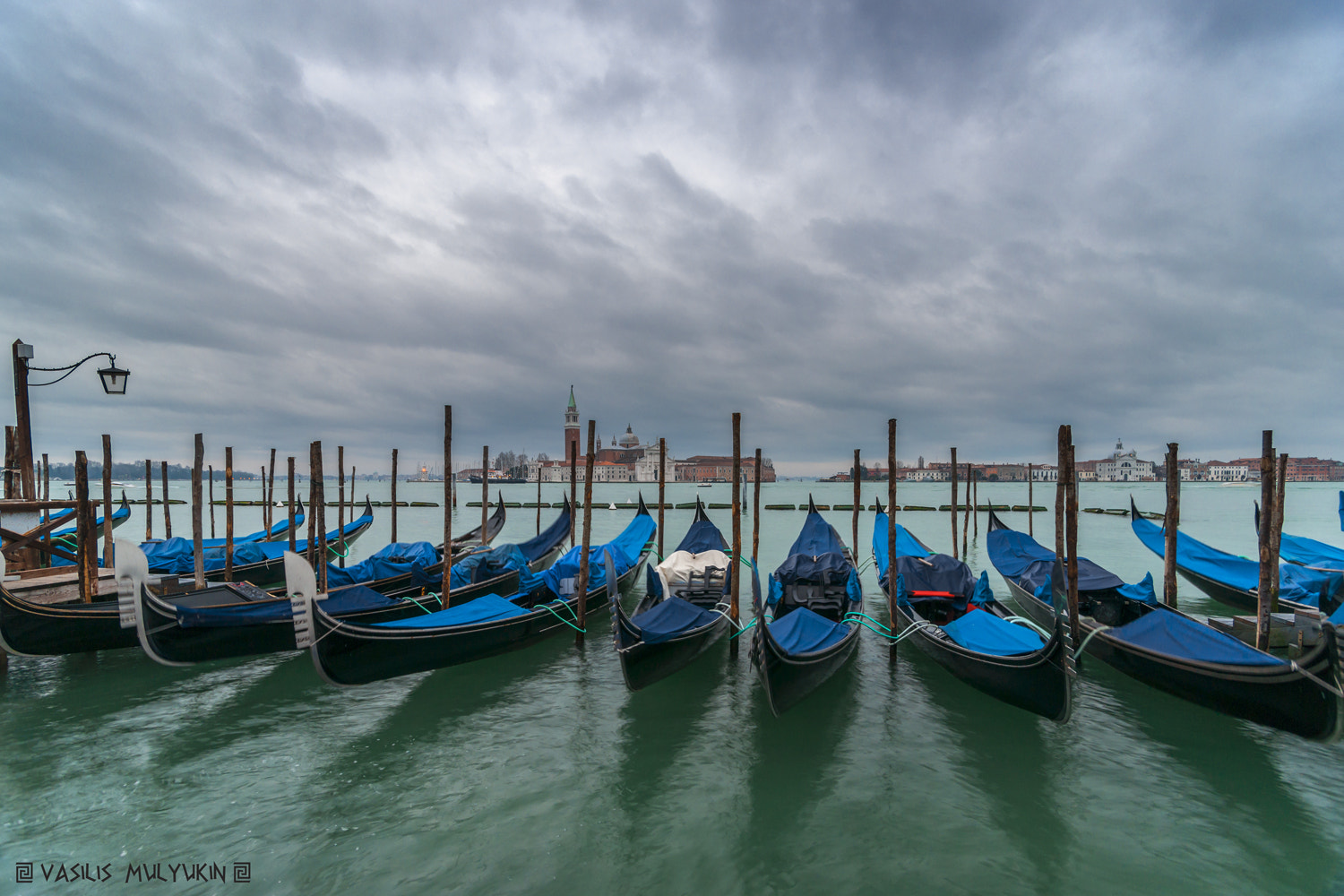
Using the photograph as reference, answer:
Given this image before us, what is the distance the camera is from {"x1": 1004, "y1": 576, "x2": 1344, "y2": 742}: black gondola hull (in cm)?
311

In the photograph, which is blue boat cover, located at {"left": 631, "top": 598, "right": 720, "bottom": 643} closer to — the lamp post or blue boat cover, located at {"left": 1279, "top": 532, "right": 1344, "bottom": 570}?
the lamp post

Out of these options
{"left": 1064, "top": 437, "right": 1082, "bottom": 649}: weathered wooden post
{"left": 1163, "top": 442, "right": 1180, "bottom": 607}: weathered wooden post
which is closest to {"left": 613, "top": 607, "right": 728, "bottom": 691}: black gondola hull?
{"left": 1064, "top": 437, "right": 1082, "bottom": 649}: weathered wooden post

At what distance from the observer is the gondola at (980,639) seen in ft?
12.3

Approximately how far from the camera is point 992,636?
451 cm

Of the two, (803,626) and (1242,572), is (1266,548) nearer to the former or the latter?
(803,626)

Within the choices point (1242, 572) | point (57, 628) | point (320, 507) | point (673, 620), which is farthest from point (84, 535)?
point (1242, 572)

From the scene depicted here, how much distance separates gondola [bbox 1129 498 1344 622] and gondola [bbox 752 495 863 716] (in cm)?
382

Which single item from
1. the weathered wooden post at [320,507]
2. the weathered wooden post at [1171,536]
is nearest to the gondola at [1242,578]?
the weathered wooden post at [1171,536]

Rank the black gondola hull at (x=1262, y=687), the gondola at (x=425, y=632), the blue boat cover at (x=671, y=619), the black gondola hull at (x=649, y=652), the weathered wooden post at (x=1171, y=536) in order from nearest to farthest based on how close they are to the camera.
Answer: the black gondola hull at (x=1262, y=687), the gondola at (x=425, y=632), the black gondola hull at (x=649, y=652), the blue boat cover at (x=671, y=619), the weathered wooden post at (x=1171, y=536)

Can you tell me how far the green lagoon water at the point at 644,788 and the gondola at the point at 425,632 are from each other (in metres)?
0.35

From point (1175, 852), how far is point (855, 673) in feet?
8.50

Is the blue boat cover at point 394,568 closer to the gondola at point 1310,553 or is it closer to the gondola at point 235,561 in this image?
the gondola at point 235,561

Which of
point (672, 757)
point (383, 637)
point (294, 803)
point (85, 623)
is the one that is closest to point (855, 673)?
point (672, 757)

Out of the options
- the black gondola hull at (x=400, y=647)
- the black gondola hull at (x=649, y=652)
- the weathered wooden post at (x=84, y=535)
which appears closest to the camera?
the black gondola hull at (x=400, y=647)
